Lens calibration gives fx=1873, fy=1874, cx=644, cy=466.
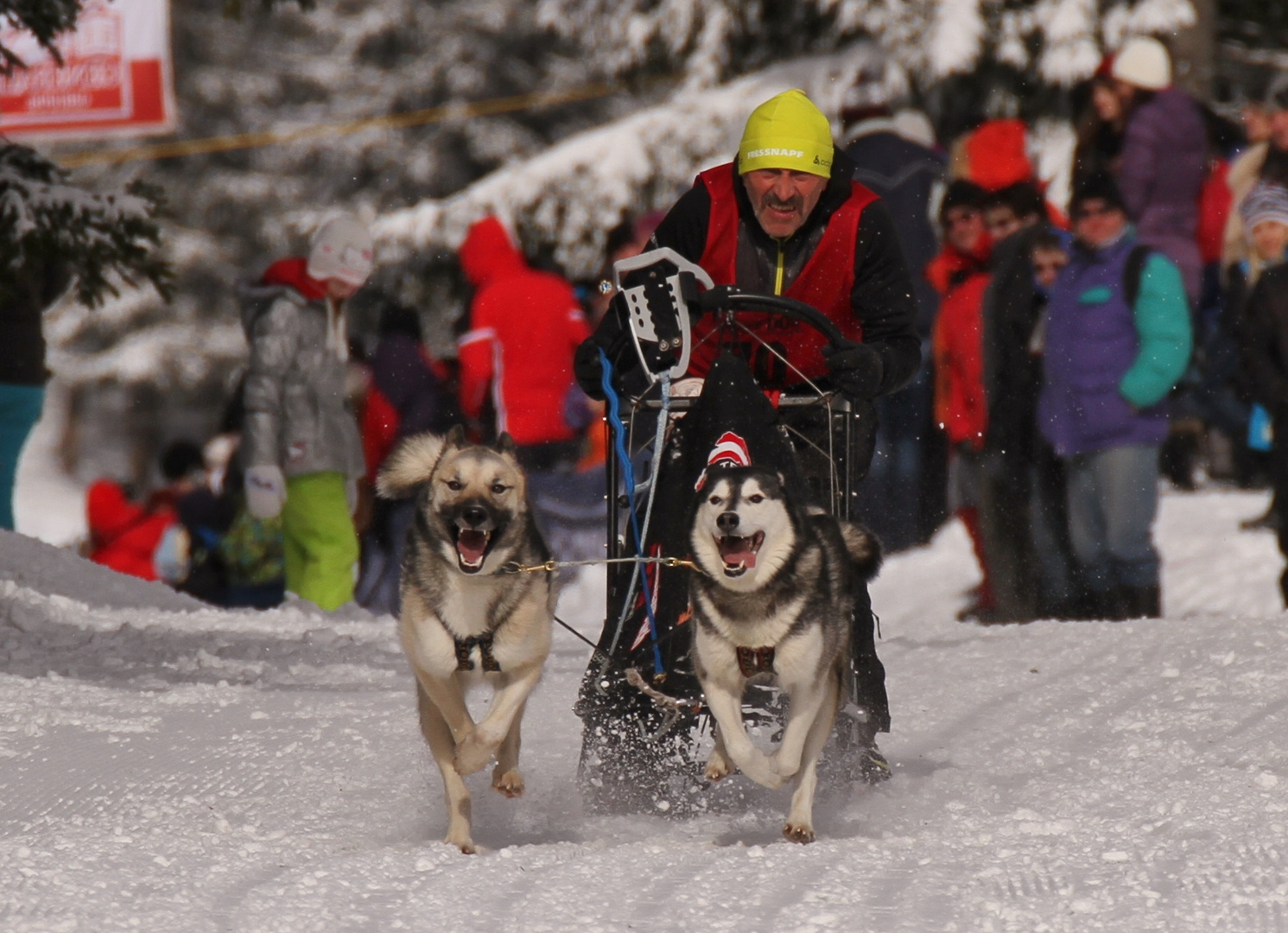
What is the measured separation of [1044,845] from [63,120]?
10.7m

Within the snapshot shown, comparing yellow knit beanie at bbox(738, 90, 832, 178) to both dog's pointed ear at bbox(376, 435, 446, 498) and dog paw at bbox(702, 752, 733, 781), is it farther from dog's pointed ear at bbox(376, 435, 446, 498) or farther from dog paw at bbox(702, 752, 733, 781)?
dog paw at bbox(702, 752, 733, 781)

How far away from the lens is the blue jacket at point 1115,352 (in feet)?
27.7

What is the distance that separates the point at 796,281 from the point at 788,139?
0.42 meters

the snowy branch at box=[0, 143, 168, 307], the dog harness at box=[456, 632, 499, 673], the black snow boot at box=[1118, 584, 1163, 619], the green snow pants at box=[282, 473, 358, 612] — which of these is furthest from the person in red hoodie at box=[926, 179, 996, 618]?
the dog harness at box=[456, 632, 499, 673]

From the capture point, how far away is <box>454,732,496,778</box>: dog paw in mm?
4570

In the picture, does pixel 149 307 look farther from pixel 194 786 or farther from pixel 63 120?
pixel 194 786

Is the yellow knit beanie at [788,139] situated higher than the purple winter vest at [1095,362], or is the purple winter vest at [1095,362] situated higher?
the yellow knit beanie at [788,139]

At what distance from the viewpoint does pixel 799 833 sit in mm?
4555

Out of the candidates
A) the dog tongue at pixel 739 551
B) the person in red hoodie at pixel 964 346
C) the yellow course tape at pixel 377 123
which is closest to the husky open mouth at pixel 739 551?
the dog tongue at pixel 739 551

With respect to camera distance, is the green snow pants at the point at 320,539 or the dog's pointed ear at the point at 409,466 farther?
the green snow pants at the point at 320,539

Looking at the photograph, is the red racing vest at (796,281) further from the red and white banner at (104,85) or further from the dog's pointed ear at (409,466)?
the red and white banner at (104,85)

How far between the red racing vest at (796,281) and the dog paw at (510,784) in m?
1.33

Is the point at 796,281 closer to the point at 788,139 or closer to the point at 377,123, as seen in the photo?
the point at 788,139

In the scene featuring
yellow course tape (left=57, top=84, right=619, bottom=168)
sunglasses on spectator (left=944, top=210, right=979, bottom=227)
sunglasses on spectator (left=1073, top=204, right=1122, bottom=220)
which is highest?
yellow course tape (left=57, top=84, right=619, bottom=168)
